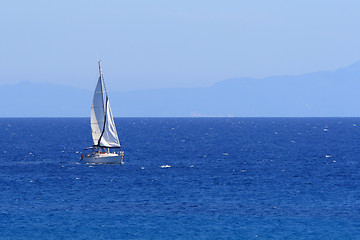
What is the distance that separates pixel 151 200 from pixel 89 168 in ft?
120

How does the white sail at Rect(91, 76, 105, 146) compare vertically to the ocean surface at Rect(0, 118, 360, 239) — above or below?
above

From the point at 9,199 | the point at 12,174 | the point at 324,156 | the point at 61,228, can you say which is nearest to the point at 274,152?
the point at 324,156

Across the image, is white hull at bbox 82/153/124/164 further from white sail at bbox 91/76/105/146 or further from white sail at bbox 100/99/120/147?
white sail at bbox 91/76/105/146

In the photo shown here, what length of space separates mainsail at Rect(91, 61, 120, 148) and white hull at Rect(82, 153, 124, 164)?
6.31 ft

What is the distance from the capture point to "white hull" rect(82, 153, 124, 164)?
108125 millimetres

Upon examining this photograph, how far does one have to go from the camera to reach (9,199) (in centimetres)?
7044

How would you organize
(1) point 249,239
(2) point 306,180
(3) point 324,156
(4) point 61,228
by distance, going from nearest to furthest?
(1) point 249,239
(4) point 61,228
(2) point 306,180
(3) point 324,156

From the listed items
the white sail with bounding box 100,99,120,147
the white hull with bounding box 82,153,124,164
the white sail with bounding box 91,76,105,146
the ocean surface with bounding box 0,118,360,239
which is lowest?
the ocean surface with bounding box 0,118,360,239

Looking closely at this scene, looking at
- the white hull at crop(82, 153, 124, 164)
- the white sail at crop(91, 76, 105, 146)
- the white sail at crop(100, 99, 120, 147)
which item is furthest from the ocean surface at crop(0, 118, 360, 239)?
the white sail at crop(91, 76, 105, 146)

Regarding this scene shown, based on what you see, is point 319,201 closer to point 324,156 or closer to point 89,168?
point 89,168

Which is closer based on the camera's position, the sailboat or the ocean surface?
the ocean surface

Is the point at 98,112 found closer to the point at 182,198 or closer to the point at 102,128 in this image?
the point at 102,128

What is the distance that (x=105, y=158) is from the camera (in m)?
108

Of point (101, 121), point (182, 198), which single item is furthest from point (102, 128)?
point (182, 198)
